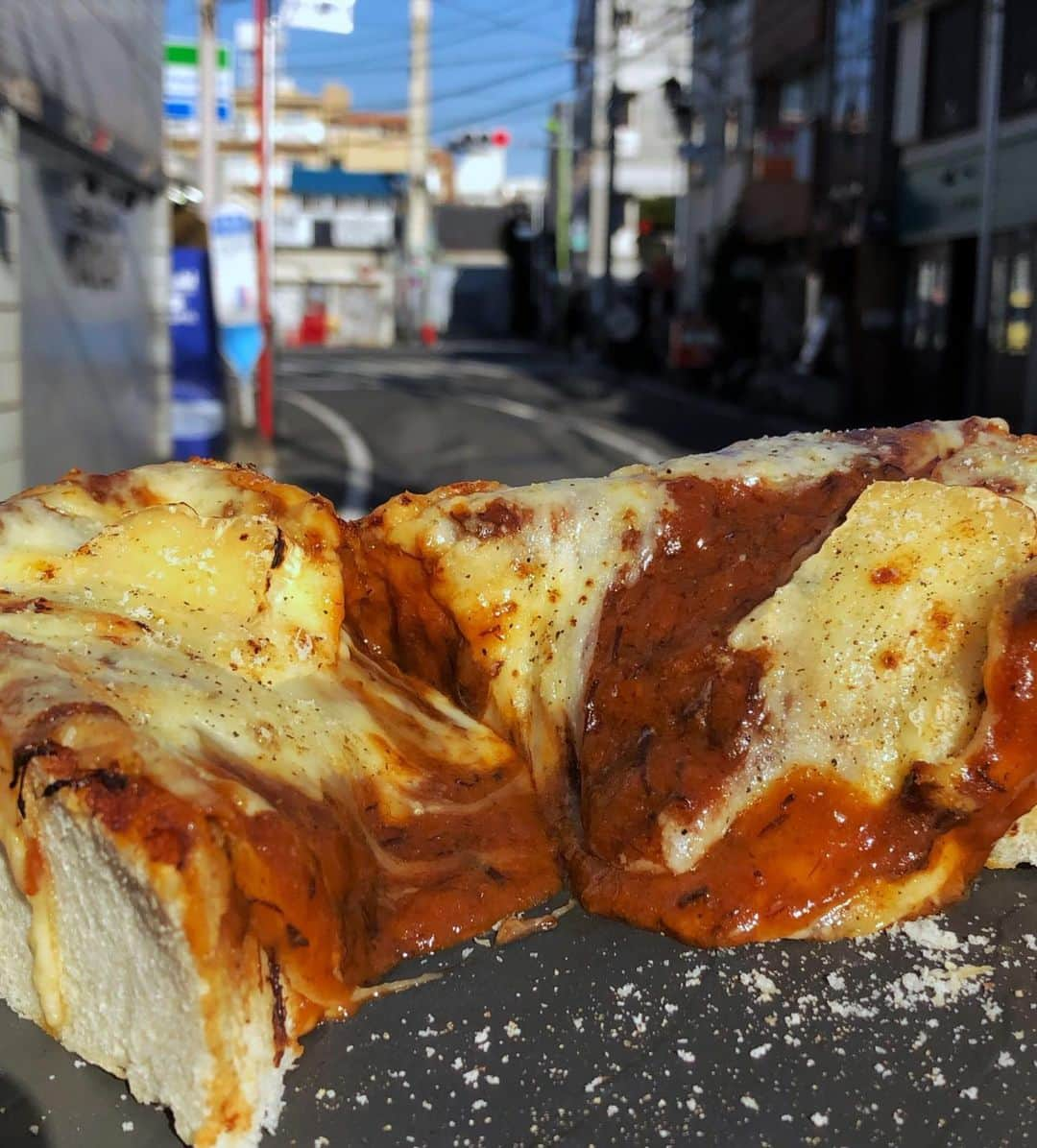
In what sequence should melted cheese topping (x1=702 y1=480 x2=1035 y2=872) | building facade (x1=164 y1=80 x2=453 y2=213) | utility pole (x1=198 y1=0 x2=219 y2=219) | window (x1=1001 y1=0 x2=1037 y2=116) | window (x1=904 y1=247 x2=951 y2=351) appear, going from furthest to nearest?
building facade (x1=164 y1=80 x2=453 y2=213)
window (x1=904 y1=247 x2=951 y2=351)
utility pole (x1=198 y1=0 x2=219 y2=219)
window (x1=1001 y1=0 x2=1037 y2=116)
melted cheese topping (x1=702 y1=480 x2=1035 y2=872)

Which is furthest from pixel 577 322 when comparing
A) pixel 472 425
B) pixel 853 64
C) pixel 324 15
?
pixel 324 15

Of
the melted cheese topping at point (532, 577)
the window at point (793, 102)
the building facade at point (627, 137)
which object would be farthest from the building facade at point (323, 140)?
the melted cheese topping at point (532, 577)

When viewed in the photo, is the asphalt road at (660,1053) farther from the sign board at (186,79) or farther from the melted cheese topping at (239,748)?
the sign board at (186,79)

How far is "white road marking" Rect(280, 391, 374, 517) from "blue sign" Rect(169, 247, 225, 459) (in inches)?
61.3

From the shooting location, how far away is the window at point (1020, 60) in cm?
1606

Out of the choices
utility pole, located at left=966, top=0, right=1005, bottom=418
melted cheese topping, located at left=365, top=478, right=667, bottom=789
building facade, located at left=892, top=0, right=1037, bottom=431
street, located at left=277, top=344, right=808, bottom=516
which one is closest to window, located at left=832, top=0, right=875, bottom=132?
building facade, located at left=892, top=0, right=1037, bottom=431

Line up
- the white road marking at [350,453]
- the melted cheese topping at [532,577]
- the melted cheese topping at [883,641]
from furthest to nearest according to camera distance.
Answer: the white road marking at [350,453] → the melted cheese topping at [532,577] → the melted cheese topping at [883,641]

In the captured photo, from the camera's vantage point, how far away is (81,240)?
31.8 ft

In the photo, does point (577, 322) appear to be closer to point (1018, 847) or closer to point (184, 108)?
point (184, 108)

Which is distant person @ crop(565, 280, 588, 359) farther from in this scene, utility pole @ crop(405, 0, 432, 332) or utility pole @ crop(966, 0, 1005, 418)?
utility pole @ crop(966, 0, 1005, 418)

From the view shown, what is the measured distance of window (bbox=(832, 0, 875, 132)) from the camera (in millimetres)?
20547

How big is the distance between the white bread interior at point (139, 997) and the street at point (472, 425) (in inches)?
340

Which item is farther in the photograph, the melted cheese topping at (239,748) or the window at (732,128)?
the window at (732,128)

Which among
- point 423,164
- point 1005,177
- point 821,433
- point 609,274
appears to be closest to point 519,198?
point 423,164
